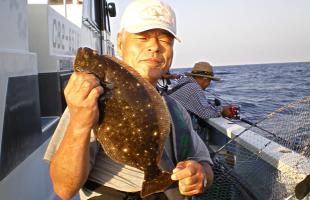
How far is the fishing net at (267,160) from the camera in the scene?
11.9ft

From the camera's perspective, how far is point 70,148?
68.1 inches

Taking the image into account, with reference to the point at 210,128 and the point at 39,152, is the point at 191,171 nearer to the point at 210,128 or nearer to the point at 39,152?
the point at 39,152

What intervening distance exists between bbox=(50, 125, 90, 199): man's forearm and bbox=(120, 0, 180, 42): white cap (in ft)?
2.46

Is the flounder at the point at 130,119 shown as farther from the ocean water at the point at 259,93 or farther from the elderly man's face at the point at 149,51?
the ocean water at the point at 259,93

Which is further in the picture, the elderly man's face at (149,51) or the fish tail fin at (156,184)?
the elderly man's face at (149,51)

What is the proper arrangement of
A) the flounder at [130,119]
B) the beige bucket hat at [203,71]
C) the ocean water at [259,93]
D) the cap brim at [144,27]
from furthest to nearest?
the ocean water at [259,93], the beige bucket hat at [203,71], the cap brim at [144,27], the flounder at [130,119]

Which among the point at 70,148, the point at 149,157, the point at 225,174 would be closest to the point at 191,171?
the point at 149,157

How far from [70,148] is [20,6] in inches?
57.4

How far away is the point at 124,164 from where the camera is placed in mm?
2033

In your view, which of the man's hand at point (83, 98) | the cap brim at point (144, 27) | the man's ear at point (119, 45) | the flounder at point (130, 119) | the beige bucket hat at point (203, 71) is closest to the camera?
the man's hand at point (83, 98)

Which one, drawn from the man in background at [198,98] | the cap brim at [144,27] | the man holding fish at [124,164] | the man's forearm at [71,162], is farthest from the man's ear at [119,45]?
the man in background at [198,98]

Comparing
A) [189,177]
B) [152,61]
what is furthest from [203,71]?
[189,177]

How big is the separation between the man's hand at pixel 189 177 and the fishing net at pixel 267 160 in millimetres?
1744

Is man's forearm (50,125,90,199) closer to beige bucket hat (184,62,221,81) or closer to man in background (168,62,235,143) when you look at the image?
man in background (168,62,235,143)
